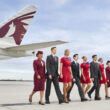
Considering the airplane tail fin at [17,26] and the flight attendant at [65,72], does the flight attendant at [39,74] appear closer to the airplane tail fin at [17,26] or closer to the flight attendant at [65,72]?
the flight attendant at [65,72]

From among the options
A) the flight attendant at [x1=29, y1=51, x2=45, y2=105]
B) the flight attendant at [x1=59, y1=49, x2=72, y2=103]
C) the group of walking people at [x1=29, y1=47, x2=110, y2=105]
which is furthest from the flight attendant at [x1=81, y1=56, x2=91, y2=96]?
the flight attendant at [x1=29, y1=51, x2=45, y2=105]

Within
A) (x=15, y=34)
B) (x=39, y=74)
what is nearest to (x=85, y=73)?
(x=39, y=74)

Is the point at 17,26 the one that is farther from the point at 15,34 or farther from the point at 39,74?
the point at 39,74

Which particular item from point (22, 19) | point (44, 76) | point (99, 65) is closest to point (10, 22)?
point (22, 19)

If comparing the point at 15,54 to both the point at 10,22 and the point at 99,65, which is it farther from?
the point at 99,65

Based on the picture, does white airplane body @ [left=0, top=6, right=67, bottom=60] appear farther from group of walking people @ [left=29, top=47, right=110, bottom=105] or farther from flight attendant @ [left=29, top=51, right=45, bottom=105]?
flight attendant @ [left=29, top=51, right=45, bottom=105]

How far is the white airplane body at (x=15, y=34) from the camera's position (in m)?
17.1

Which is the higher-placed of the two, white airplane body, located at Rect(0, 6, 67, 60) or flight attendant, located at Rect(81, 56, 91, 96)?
white airplane body, located at Rect(0, 6, 67, 60)

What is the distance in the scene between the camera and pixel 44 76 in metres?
6.11

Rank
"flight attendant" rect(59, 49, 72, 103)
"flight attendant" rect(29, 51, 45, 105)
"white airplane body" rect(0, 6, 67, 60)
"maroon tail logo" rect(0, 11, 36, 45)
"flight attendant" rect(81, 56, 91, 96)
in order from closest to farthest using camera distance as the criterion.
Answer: "flight attendant" rect(29, 51, 45, 105), "flight attendant" rect(59, 49, 72, 103), "flight attendant" rect(81, 56, 91, 96), "white airplane body" rect(0, 6, 67, 60), "maroon tail logo" rect(0, 11, 36, 45)

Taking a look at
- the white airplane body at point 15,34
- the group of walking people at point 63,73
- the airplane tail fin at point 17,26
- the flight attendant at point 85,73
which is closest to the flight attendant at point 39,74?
the group of walking people at point 63,73

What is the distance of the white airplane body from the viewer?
56.0 ft

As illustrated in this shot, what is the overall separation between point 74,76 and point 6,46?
1138 cm

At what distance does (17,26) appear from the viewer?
19.0 metres
